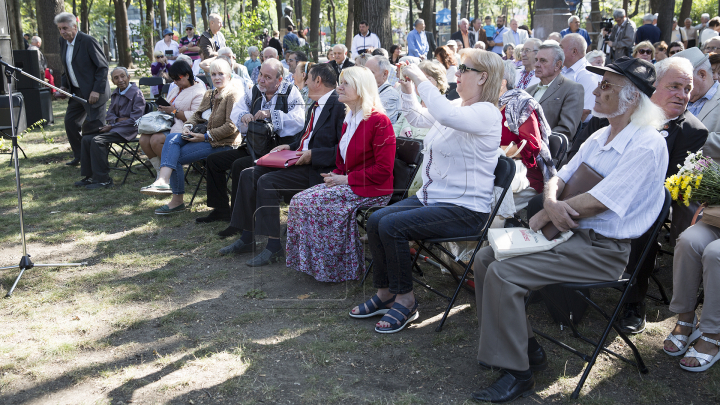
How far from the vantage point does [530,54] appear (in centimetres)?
627

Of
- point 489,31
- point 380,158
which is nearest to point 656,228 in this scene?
point 380,158

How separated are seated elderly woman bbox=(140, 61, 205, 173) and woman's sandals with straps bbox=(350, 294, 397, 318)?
151 inches

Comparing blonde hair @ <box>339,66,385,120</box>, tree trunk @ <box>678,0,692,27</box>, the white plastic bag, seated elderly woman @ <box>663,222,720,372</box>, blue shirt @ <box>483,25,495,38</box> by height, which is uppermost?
tree trunk @ <box>678,0,692,27</box>

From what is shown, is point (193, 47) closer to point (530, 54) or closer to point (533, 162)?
point (530, 54)

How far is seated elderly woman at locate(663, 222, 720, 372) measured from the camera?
9.73 feet

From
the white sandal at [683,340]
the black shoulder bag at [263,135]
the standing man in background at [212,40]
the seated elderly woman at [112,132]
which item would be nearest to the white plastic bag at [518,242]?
the white sandal at [683,340]

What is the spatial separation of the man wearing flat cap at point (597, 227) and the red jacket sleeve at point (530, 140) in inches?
44.3

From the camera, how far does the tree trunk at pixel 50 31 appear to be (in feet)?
42.6

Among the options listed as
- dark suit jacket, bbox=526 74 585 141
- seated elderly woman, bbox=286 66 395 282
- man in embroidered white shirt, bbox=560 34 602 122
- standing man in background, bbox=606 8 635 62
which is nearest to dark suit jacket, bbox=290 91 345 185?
seated elderly woman, bbox=286 66 395 282

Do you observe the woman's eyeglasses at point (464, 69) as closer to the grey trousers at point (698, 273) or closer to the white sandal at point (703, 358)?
the grey trousers at point (698, 273)

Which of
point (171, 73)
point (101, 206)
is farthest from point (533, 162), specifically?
point (101, 206)

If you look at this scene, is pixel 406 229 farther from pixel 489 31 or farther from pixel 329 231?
pixel 489 31

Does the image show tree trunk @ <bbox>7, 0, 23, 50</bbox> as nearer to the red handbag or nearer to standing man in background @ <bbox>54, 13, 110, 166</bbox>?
standing man in background @ <bbox>54, 13, 110, 166</bbox>

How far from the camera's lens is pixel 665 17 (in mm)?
14133
